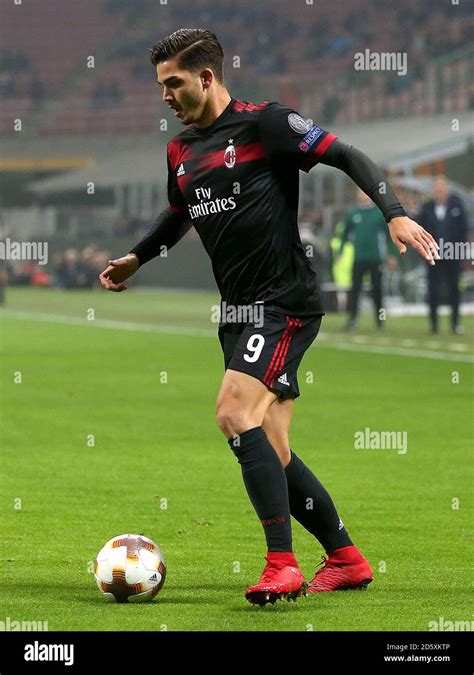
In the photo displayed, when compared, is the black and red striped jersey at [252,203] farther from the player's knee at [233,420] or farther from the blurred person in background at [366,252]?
the blurred person in background at [366,252]

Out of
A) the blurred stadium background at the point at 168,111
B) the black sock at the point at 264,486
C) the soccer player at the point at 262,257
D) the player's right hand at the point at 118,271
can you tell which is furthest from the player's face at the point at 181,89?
the blurred stadium background at the point at 168,111

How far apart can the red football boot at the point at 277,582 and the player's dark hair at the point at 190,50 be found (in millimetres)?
1911

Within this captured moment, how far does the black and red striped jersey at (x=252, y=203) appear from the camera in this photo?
582 centimetres

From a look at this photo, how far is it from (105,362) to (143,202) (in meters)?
29.6

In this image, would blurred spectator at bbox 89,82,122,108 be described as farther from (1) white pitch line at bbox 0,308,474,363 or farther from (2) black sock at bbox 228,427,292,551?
(2) black sock at bbox 228,427,292,551

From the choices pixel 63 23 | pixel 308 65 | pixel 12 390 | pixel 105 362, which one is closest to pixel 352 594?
pixel 12 390

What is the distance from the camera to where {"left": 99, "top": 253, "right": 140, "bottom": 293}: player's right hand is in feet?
20.8

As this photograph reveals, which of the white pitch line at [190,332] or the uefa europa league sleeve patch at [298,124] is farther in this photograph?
the white pitch line at [190,332]

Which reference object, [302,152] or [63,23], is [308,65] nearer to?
[63,23]

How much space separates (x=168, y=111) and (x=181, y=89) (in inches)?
1888

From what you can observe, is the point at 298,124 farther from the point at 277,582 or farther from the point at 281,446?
the point at 277,582

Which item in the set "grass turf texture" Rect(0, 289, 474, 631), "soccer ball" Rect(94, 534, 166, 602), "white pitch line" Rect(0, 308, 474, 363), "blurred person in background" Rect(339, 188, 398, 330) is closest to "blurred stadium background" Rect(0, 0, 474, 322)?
"blurred person in background" Rect(339, 188, 398, 330)

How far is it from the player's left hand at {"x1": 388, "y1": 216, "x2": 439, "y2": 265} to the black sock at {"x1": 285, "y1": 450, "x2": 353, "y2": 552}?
107 centimetres

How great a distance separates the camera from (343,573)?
602 centimetres
